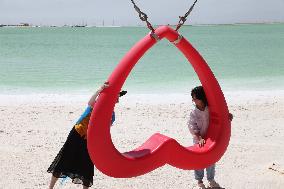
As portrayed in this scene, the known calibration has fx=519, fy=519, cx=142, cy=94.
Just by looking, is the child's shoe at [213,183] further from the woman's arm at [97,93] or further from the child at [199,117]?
the woman's arm at [97,93]

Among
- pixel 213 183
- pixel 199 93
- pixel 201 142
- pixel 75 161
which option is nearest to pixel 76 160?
pixel 75 161

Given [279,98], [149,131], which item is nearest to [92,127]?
[149,131]

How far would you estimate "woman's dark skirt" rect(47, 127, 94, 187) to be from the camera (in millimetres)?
4871

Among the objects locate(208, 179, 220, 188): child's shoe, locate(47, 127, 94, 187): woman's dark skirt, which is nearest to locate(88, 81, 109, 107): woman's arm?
locate(47, 127, 94, 187): woman's dark skirt

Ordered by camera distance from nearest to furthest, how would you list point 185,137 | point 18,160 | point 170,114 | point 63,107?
1. point 18,160
2. point 185,137
3. point 170,114
4. point 63,107

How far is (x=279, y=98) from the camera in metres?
13.0

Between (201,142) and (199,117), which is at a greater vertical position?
(199,117)

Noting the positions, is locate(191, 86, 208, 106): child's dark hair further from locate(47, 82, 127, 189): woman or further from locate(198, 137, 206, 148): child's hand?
locate(47, 82, 127, 189): woman

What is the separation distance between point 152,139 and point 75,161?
758mm

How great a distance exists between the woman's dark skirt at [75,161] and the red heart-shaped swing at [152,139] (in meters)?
0.49

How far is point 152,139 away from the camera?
16.1 ft

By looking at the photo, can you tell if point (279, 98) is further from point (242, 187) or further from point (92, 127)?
point (92, 127)

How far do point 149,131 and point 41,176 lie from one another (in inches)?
119

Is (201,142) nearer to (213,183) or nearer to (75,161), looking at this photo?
(213,183)
